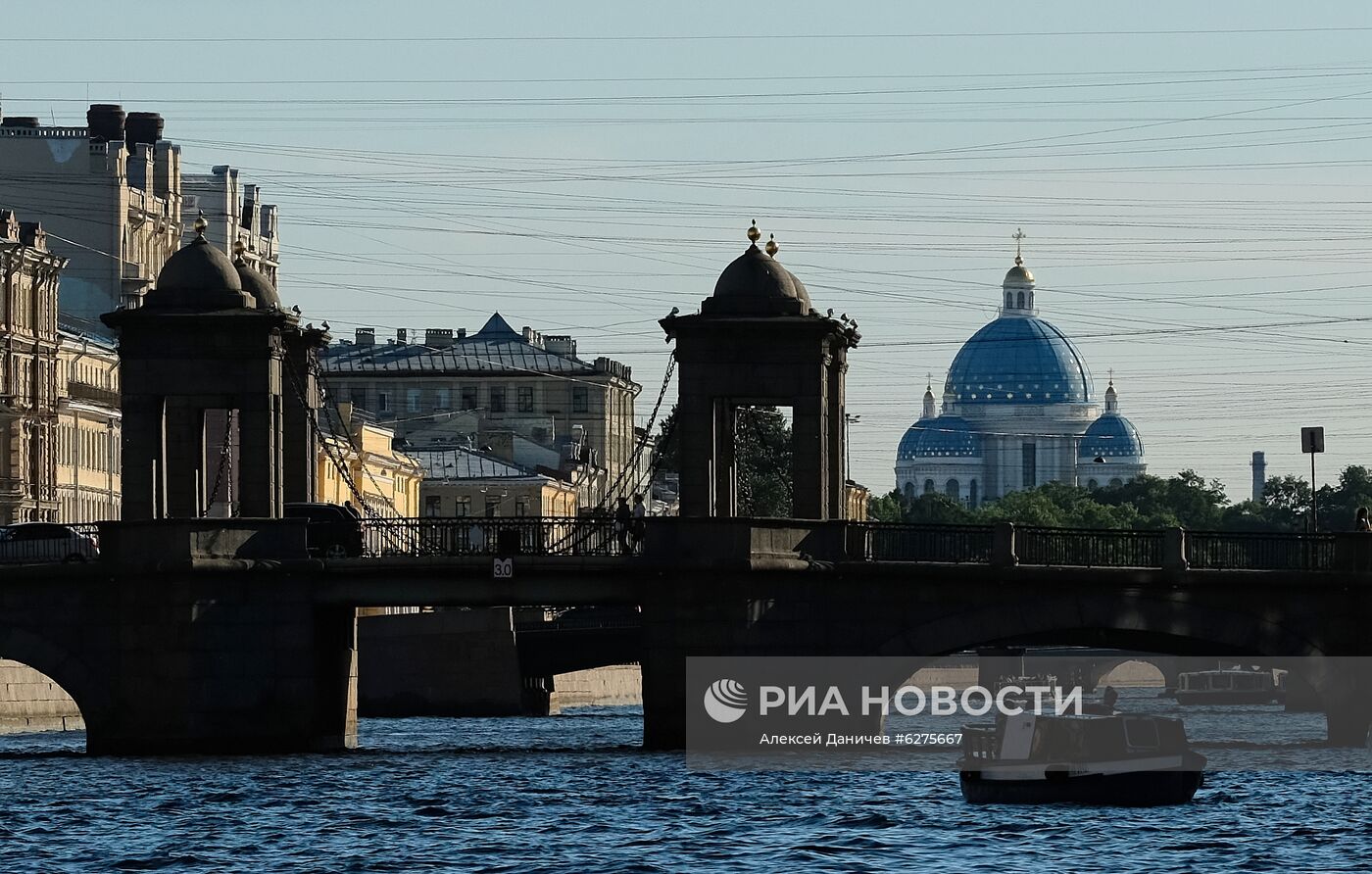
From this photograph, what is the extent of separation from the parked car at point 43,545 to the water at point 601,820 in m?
3.91

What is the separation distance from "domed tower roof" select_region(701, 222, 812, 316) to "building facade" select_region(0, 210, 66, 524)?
43112mm

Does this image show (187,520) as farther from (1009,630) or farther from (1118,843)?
(1118,843)

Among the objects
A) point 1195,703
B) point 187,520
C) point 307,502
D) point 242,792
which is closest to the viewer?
point 242,792

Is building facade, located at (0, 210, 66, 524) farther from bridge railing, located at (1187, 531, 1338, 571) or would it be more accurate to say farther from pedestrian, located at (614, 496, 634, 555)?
bridge railing, located at (1187, 531, 1338, 571)

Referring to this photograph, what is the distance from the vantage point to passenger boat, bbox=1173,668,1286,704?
504 feet

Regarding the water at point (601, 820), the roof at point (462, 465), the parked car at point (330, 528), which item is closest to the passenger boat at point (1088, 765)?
the water at point (601, 820)

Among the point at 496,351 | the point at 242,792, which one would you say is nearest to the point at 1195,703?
the point at 496,351

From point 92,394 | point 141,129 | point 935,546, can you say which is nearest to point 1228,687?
point 141,129

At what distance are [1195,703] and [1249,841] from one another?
10109 cm

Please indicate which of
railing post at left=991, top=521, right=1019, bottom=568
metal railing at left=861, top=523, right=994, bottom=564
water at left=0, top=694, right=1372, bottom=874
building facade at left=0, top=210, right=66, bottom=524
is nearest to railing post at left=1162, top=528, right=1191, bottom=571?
railing post at left=991, top=521, right=1019, bottom=568

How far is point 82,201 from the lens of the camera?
130000mm

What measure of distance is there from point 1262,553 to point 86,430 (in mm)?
57186

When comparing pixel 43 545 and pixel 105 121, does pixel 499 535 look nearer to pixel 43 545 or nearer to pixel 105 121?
pixel 43 545

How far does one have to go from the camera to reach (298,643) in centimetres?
6869
